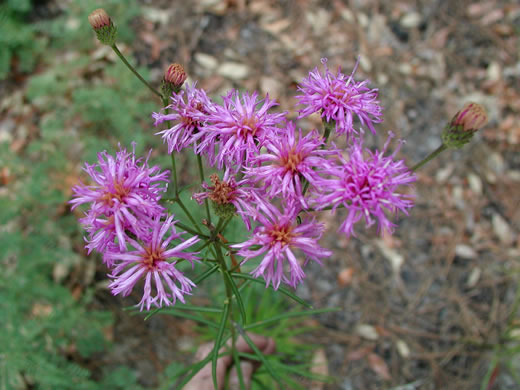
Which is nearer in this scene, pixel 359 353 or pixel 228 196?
pixel 228 196

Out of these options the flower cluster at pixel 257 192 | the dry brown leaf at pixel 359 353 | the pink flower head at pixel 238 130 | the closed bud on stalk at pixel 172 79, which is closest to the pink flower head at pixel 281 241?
the flower cluster at pixel 257 192

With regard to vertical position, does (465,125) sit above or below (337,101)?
below

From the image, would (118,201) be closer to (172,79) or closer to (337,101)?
(172,79)

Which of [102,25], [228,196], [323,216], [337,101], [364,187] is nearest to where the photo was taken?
[364,187]

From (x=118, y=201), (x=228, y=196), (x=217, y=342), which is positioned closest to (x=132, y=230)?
(x=118, y=201)

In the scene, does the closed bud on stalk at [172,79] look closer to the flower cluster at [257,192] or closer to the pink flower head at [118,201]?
the flower cluster at [257,192]

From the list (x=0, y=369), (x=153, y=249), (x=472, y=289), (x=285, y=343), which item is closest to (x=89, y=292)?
(x=0, y=369)
